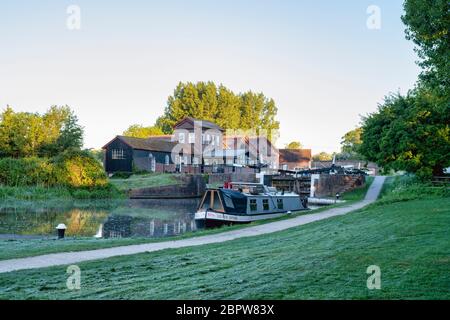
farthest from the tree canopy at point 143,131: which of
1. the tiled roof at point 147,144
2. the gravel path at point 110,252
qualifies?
the gravel path at point 110,252

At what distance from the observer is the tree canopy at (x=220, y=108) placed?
3893 inches

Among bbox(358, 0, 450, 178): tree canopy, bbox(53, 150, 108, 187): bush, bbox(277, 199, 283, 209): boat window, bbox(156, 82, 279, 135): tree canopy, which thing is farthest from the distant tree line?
bbox(277, 199, 283, 209): boat window

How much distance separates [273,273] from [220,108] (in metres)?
95.2

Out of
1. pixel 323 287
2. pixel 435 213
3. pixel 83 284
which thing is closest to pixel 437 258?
pixel 323 287

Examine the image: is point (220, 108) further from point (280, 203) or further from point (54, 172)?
point (280, 203)

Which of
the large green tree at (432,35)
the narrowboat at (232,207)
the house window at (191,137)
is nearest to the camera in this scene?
the large green tree at (432,35)

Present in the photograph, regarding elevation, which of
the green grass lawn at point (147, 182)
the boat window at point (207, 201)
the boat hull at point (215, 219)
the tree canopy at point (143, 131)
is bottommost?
the boat hull at point (215, 219)

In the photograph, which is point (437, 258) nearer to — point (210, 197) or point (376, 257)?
point (376, 257)

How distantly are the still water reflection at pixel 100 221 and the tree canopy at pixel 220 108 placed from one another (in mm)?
60586

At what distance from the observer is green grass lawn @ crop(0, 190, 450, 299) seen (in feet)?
23.2

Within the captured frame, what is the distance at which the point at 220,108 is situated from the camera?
102562 millimetres

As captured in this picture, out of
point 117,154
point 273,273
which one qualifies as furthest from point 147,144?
point 273,273

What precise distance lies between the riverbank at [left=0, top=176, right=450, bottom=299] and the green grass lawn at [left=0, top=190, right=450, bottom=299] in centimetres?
2

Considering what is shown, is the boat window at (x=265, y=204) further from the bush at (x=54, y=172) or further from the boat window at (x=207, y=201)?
the bush at (x=54, y=172)
